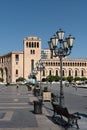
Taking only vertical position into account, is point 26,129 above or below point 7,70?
below

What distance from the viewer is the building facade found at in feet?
504

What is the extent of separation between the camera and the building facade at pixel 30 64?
154 meters

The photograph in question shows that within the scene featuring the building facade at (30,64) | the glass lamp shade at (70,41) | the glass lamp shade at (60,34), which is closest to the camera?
the glass lamp shade at (70,41)

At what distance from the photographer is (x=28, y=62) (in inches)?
6152

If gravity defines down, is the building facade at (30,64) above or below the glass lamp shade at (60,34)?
above

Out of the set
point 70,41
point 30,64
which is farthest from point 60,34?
point 30,64

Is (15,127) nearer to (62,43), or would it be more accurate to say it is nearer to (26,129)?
(26,129)

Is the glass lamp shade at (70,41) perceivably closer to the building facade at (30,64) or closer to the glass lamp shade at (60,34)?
the glass lamp shade at (60,34)

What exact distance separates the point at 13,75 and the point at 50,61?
1695 centimetres

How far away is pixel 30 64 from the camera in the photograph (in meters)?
156

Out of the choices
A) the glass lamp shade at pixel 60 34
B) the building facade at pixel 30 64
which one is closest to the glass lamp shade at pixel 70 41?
the glass lamp shade at pixel 60 34

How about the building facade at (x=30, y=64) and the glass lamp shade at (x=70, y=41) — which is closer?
the glass lamp shade at (x=70, y=41)

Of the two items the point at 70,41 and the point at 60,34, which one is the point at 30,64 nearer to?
the point at 60,34

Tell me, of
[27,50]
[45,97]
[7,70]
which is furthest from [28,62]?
[45,97]
